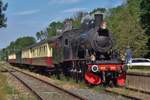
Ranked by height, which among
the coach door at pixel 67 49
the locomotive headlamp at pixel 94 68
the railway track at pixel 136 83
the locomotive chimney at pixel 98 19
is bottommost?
the railway track at pixel 136 83

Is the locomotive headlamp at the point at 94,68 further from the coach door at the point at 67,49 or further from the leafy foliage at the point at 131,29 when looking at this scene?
the leafy foliage at the point at 131,29

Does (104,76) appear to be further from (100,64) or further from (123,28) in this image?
(123,28)

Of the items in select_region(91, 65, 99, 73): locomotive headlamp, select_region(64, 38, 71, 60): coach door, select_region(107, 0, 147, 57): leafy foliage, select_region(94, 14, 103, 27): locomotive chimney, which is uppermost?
select_region(107, 0, 147, 57): leafy foliage

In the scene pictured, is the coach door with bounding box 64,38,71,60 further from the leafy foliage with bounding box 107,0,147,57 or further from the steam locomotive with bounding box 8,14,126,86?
the leafy foliage with bounding box 107,0,147,57

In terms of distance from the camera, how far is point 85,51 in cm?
2505

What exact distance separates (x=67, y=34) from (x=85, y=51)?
4874 mm

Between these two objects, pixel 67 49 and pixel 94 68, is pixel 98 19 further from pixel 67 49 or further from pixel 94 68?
pixel 67 49

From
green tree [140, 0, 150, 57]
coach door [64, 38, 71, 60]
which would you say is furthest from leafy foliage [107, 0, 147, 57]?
coach door [64, 38, 71, 60]

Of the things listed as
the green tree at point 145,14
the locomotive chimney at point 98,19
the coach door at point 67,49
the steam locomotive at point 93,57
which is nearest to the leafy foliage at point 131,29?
the green tree at point 145,14

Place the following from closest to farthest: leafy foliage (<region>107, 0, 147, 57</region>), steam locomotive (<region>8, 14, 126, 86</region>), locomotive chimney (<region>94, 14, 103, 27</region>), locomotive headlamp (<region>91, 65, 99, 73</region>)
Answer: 1. locomotive headlamp (<region>91, 65, 99, 73</region>)
2. steam locomotive (<region>8, 14, 126, 86</region>)
3. locomotive chimney (<region>94, 14, 103, 27</region>)
4. leafy foliage (<region>107, 0, 147, 57</region>)

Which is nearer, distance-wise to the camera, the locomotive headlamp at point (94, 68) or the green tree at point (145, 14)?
the locomotive headlamp at point (94, 68)

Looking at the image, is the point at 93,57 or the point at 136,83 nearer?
the point at 93,57

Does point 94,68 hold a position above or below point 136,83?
above

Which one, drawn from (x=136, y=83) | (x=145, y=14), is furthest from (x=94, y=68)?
(x=145, y=14)
